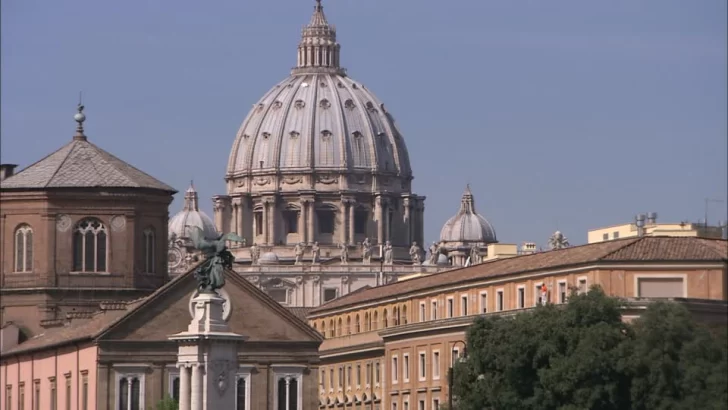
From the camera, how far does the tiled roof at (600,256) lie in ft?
314

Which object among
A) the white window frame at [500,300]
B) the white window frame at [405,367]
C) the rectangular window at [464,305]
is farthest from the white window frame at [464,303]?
the white window frame at [405,367]

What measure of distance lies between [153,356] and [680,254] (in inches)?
1589

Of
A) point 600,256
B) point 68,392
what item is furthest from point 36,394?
point 600,256

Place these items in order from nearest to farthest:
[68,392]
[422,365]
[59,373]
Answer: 1. [422,365]
2. [68,392]
3. [59,373]

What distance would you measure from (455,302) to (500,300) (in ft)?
25.1

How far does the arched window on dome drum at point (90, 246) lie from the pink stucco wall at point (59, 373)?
22.9 ft

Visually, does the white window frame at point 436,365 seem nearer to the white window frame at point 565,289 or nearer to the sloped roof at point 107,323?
the sloped roof at point 107,323

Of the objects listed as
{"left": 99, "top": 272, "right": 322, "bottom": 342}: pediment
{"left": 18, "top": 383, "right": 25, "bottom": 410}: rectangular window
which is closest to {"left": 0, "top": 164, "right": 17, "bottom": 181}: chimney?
{"left": 18, "top": 383, "right": 25, "bottom": 410}: rectangular window

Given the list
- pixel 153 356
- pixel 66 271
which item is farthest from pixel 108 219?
pixel 153 356

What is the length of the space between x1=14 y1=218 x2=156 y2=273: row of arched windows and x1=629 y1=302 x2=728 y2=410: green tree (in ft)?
172

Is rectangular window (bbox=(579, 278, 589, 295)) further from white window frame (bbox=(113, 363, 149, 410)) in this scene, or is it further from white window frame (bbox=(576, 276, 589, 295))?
white window frame (bbox=(113, 363, 149, 410))

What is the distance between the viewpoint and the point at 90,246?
478 ft

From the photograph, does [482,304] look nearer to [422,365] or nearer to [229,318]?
[422,365]

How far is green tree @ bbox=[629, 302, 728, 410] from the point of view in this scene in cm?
7475
